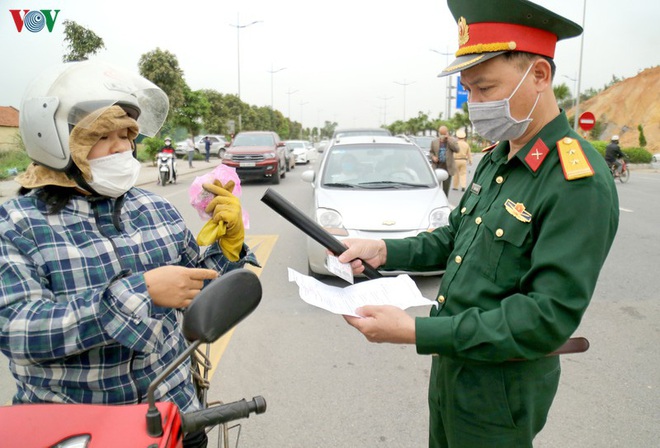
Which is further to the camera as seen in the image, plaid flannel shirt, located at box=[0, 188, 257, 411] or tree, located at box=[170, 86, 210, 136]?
tree, located at box=[170, 86, 210, 136]

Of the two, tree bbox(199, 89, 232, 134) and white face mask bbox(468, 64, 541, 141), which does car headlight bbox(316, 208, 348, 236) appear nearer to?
white face mask bbox(468, 64, 541, 141)

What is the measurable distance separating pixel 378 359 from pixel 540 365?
2210 millimetres

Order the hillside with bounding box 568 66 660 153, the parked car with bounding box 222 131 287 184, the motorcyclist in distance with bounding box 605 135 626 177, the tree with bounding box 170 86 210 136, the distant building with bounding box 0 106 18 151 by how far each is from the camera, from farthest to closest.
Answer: the hillside with bounding box 568 66 660 153 → the tree with bounding box 170 86 210 136 → the distant building with bounding box 0 106 18 151 → the motorcyclist in distance with bounding box 605 135 626 177 → the parked car with bounding box 222 131 287 184

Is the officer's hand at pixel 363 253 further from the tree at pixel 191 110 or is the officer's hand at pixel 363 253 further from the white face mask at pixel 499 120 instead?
the tree at pixel 191 110

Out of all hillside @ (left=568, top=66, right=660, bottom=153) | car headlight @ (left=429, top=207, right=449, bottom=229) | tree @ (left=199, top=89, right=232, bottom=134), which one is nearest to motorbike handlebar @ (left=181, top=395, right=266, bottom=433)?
car headlight @ (left=429, top=207, right=449, bottom=229)

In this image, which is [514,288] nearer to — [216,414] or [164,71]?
[216,414]

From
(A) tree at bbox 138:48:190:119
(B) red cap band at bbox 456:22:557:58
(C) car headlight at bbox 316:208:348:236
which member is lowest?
(C) car headlight at bbox 316:208:348:236

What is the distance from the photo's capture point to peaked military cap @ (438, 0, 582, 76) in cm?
141

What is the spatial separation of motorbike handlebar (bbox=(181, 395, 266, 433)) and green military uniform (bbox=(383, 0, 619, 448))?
20.5 inches

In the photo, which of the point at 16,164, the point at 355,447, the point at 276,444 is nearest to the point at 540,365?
the point at 355,447

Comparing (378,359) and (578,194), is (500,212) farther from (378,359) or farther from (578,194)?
(378,359)

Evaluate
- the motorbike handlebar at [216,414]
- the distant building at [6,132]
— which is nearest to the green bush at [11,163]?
the distant building at [6,132]

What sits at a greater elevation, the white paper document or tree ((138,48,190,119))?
tree ((138,48,190,119))

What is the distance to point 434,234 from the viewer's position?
207 cm
